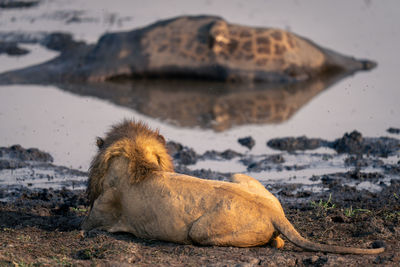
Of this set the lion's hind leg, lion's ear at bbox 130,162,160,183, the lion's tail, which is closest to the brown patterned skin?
lion's ear at bbox 130,162,160,183

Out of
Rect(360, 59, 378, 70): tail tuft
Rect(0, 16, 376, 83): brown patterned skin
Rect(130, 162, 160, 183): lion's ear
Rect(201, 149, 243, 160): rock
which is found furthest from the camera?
Rect(360, 59, 378, 70): tail tuft

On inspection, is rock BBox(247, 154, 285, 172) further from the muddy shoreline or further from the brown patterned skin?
the brown patterned skin

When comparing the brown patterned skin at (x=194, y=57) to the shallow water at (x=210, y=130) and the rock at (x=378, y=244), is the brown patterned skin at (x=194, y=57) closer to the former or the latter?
the shallow water at (x=210, y=130)

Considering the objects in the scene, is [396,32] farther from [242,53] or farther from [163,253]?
[163,253]

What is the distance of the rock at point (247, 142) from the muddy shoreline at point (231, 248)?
315 millimetres

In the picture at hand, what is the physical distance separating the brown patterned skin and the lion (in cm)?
736

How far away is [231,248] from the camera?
229 inches

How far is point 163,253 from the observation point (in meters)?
5.77

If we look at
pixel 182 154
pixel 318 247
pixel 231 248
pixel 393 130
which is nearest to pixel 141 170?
pixel 231 248

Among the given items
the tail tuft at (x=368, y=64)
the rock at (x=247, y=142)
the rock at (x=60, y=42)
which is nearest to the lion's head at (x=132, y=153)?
the rock at (x=247, y=142)

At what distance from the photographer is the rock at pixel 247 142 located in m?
9.46

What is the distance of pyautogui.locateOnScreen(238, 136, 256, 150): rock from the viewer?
9456 mm

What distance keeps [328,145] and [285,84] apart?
4.15m

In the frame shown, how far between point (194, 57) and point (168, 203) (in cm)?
808
